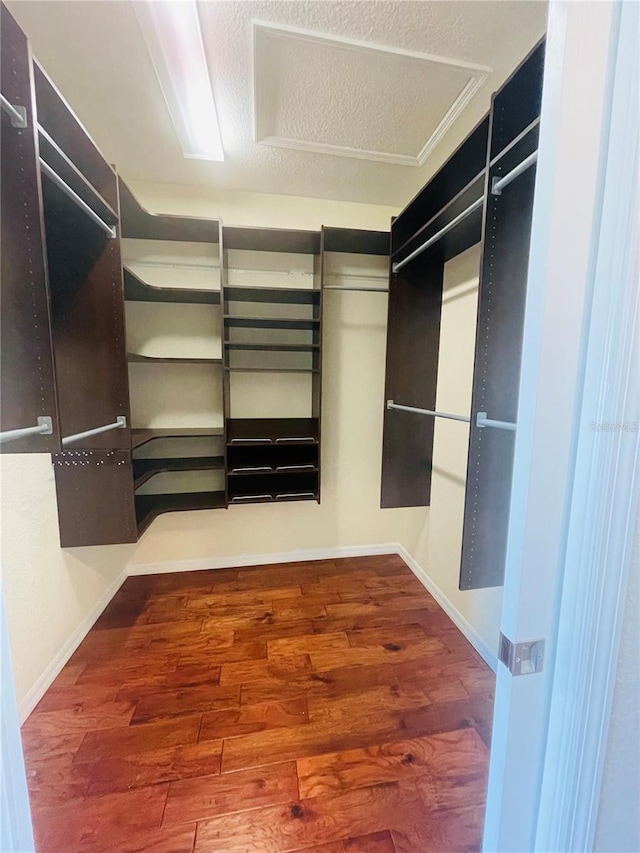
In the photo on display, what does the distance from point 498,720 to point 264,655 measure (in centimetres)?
148

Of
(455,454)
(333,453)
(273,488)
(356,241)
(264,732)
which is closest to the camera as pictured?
(264,732)

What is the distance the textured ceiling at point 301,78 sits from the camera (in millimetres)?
1221

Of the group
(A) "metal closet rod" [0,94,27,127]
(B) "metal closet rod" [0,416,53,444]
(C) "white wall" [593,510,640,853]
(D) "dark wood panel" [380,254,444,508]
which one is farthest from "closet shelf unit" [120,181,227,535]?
(C) "white wall" [593,510,640,853]

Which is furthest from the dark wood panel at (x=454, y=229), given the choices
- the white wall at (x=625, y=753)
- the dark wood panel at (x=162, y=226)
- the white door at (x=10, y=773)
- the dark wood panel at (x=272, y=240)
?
the white door at (x=10, y=773)

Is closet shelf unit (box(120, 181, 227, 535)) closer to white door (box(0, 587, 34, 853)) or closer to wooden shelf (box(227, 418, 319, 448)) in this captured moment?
wooden shelf (box(227, 418, 319, 448))

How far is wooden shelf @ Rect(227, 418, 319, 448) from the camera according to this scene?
2234 mm

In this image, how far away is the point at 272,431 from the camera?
2.38 metres

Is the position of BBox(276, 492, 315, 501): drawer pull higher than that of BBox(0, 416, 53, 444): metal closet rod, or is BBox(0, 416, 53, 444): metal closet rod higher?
BBox(0, 416, 53, 444): metal closet rod

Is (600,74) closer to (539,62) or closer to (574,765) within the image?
(539,62)

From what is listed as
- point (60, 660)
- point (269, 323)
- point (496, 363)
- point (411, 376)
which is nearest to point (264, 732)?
point (60, 660)

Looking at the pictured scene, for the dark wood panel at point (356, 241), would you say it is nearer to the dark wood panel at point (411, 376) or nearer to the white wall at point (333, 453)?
the white wall at point (333, 453)

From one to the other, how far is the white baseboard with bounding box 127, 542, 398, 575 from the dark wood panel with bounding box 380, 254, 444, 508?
0.65 metres

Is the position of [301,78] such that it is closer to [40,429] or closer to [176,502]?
[40,429]

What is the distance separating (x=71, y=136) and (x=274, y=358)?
1455 millimetres
